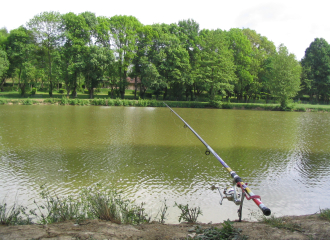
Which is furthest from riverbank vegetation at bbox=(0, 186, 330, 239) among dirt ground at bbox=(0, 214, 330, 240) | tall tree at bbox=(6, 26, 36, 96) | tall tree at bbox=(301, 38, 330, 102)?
tall tree at bbox=(301, 38, 330, 102)

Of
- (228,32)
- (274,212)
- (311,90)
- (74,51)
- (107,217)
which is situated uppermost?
(228,32)

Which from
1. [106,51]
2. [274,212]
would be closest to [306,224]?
[274,212]

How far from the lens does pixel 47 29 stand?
40125 mm

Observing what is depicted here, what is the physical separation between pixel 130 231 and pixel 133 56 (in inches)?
1622

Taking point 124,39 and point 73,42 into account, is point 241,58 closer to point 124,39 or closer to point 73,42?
point 124,39

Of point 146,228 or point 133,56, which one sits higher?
point 133,56

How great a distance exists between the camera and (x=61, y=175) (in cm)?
788

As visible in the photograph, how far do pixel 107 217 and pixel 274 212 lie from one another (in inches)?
155

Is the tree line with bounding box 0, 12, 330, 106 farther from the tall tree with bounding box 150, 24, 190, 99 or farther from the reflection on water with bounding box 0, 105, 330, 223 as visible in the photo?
Answer: the reflection on water with bounding box 0, 105, 330, 223

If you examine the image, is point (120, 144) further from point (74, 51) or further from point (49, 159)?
point (74, 51)

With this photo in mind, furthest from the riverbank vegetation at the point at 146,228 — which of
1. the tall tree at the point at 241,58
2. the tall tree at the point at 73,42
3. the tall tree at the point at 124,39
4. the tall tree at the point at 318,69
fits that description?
the tall tree at the point at 318,69

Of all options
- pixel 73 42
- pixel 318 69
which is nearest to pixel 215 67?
pixel 73 42

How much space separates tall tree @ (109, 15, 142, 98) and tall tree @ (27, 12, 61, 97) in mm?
8952

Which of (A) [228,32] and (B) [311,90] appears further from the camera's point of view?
(B) [311,90]
